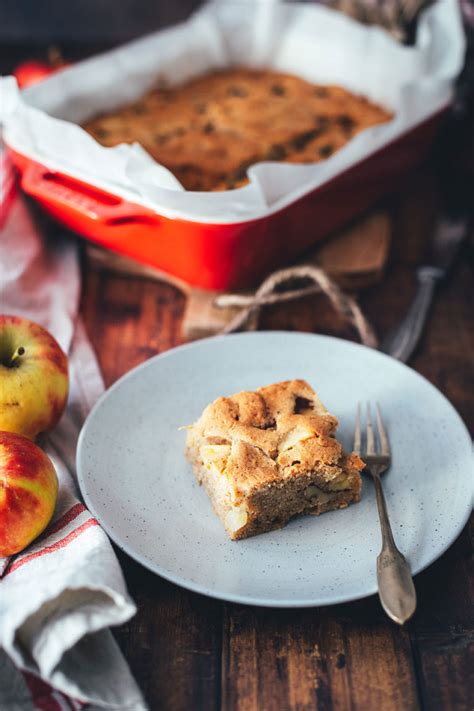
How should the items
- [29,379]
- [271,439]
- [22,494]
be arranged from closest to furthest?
[22,494]
[271,439]
[29,379]

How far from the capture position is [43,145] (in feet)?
6.44

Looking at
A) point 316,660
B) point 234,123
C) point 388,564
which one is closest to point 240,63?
point 234,123

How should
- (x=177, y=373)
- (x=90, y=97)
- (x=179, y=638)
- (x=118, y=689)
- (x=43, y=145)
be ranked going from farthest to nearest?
(x=90, y=97), (x=43, y=145), (x=177, y=373), (x=179, y=638), (x=118, y=689)

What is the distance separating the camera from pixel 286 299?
1953 mm

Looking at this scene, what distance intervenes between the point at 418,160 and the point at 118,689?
5.58ft

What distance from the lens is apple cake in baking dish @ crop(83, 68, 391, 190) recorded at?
2.10 meters

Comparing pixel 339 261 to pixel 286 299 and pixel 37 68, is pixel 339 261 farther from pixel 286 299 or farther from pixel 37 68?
pixel 37 68

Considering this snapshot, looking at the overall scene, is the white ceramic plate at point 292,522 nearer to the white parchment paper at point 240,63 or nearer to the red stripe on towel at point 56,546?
the red stripe on towel at point 56,546

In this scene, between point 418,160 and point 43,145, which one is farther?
point 418,160

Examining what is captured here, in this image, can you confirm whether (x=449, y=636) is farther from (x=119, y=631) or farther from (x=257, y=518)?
(x=119, y=631)

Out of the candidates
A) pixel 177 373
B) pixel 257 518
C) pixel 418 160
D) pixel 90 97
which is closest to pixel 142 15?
pixel 90 97

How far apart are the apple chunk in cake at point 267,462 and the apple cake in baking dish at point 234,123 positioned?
74cm

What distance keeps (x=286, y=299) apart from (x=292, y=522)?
683 mm

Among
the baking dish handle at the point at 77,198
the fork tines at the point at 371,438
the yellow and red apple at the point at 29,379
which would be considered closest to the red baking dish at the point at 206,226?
the baking dish handle at the point at 77,198
